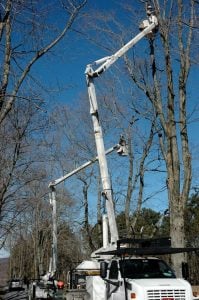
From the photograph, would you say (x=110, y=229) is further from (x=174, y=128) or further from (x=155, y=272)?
(x=174, y=128)

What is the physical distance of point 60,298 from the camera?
72.6ft

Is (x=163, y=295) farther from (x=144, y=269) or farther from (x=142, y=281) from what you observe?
(x=144, y=269)

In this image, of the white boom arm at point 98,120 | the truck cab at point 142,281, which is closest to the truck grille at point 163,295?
the truck cab at point 142,281

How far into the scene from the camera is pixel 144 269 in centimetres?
1373

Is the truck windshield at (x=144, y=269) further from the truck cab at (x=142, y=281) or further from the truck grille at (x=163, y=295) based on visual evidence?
the truck grille at (x=163, y=295)

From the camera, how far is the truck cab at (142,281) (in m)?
12.5

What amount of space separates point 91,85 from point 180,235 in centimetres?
619

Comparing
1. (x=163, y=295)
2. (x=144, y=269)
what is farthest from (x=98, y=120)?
(x=163, y=295)

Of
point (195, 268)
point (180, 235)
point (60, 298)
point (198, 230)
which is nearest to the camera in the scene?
point (180, 235)

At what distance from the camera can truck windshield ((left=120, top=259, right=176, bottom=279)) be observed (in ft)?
44.6

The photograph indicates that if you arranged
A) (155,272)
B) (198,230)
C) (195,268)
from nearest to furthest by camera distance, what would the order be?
(155,272) < (195,268) < (198,230)

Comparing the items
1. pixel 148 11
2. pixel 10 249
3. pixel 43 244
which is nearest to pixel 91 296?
pixel 148 11

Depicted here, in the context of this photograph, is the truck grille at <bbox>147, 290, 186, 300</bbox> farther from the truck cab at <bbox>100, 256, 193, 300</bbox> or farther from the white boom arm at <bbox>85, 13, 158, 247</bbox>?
the white boom arm at <bbox>85, 13, 158, 247</bbox>

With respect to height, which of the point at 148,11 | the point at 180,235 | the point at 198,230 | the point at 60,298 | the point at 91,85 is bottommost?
the point at 60,298
